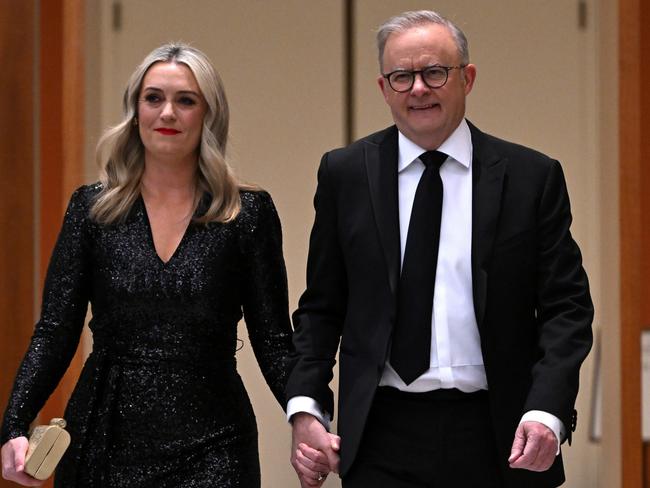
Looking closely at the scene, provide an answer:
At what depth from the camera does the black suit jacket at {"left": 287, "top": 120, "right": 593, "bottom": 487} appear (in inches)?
107

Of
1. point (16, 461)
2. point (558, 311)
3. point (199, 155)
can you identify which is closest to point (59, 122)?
point (199, 155)

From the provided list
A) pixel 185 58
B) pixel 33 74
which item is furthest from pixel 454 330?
A: pixel 33 74

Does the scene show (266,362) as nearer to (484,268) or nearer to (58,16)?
(484,268)

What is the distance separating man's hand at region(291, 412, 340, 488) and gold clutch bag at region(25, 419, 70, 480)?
59 centimetres

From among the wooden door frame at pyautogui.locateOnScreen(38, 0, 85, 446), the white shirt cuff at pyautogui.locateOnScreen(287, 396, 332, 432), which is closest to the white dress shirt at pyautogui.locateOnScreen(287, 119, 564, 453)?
the white shirt cuff at pyautogui.locateOnScreen(287, 396, 332, 432)

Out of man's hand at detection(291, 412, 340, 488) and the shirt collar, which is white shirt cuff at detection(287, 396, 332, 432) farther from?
the shirt collar

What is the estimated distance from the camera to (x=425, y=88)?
9.14 feet

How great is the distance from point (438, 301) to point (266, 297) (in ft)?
1.99

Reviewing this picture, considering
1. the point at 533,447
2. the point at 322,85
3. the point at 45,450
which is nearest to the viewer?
the point at 533,447

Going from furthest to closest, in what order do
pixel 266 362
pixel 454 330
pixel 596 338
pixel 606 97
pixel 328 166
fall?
pixel 596 338 → pixel 606 97 → pixel 266 362 → pixel 328 166 → pixel 454 330

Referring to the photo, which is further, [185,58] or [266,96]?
[266,96]

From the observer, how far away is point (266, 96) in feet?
18.1

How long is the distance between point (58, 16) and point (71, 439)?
2.35m

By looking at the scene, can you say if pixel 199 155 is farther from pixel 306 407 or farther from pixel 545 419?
pixel 545 419
